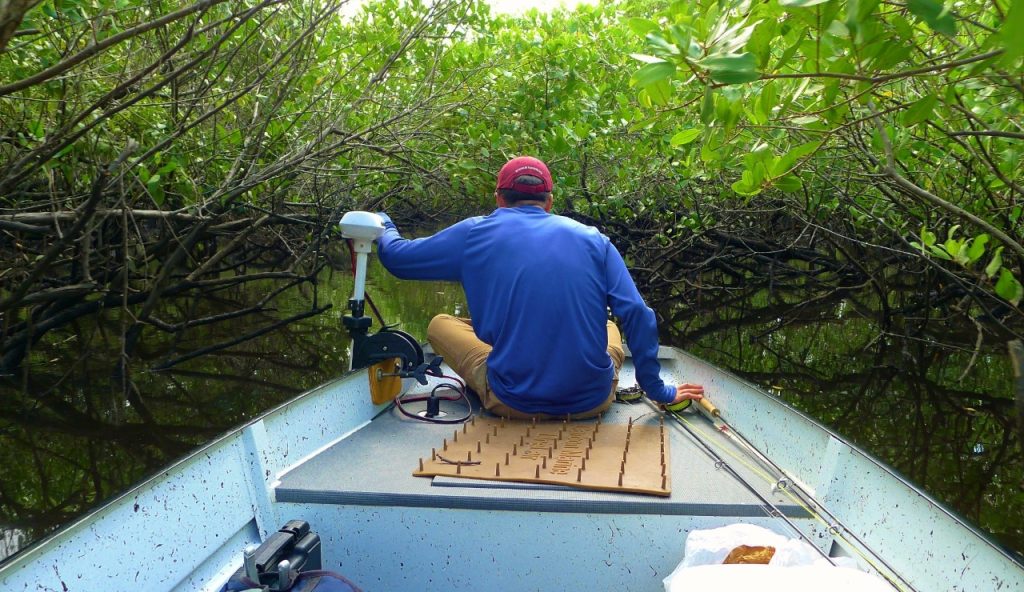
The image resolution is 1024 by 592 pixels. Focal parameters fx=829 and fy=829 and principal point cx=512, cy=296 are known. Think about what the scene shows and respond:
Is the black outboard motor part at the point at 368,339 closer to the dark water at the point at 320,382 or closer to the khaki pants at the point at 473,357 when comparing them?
the khaki pants at the point at 473,357

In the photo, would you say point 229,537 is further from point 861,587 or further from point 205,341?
point 205,341

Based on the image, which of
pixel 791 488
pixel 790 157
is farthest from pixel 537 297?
pixel 790 157

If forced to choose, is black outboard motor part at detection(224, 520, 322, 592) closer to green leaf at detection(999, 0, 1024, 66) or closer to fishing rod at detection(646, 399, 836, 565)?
fishing rod at detection(646, 399, 836, 565)

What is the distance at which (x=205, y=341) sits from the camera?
8703 millimetres

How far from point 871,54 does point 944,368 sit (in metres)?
7.79

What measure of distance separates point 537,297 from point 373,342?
838 mm

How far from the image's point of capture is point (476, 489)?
2.64 metres

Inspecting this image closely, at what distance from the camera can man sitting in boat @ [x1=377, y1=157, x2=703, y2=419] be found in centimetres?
338

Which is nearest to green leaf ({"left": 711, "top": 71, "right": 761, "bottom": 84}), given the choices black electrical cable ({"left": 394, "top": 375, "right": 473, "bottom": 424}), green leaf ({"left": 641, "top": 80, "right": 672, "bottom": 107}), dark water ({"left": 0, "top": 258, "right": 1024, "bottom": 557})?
green leaf ({"left": 641, "top": 80, "right": 672, "bottom": 107})

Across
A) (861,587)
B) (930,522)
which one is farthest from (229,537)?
(930,522)

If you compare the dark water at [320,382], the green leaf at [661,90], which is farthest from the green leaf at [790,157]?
the dark water at [320,382]

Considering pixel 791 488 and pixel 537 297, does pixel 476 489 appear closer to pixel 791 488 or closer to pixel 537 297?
pixel 537 297

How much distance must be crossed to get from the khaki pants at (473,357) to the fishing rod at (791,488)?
0.42 meters

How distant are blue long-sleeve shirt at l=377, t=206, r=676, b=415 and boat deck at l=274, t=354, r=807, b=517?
1.47 feet
